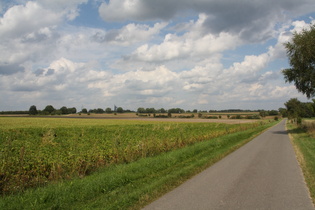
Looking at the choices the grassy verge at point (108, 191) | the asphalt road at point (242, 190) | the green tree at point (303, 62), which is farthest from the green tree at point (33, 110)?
the asphalt road at point (242, 190)

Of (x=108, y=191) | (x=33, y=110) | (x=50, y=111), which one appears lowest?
(x=108, y=191)

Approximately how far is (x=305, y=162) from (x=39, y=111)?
158 meters

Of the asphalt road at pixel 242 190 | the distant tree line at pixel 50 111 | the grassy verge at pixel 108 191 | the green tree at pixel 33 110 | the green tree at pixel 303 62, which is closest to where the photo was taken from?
the asphalt road at pixel 242 190

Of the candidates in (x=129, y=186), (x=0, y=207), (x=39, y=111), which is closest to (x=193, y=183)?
(x=129, y=186)

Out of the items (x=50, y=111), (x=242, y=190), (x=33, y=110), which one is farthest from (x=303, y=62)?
(x=50, y=111)

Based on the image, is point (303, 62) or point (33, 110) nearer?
point (303, 62)

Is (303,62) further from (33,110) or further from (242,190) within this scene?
(33,110)

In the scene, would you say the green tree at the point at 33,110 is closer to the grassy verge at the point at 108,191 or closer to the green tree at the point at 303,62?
the green tree at the point at 303,62

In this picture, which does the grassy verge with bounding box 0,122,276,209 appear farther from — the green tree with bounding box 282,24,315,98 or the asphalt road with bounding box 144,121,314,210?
the green tree with bounding box 282,24,315,98

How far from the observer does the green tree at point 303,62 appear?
99.7ft

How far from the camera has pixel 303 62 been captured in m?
31.9

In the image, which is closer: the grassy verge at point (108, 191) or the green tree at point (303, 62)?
the grassy verge at point (108, 191)

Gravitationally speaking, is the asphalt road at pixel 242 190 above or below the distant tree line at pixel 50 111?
below

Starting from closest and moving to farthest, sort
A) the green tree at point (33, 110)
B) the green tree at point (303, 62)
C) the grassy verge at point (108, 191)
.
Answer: the grassy verge at point (108, 191) < the green tree at point (303, 62) < the green tree at point (33, 110)
